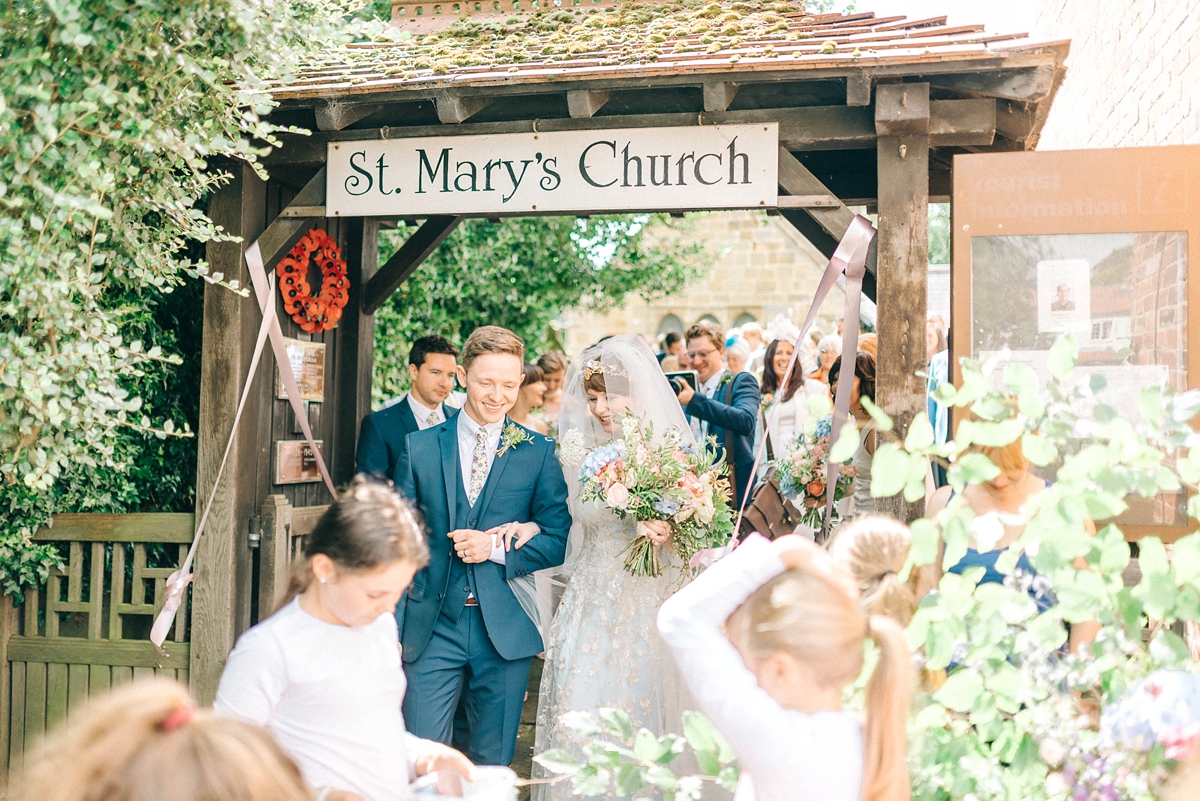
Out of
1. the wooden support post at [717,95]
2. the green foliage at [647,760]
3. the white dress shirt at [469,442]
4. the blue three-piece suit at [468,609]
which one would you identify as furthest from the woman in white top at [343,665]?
the wooden support post at [717,95]

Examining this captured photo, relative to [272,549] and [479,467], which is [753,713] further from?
[272,549]

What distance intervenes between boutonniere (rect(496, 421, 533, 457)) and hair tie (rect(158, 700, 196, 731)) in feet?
9.69

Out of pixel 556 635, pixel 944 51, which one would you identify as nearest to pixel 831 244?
pixel 944 51

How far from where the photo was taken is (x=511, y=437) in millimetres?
4148

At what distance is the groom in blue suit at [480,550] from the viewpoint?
396 cm

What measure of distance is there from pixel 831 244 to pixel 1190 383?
2101 mm

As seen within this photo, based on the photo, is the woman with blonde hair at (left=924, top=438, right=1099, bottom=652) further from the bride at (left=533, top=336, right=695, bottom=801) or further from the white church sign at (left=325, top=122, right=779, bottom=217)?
the white church sign at (left=325, top=122, right=779, bottom=217)

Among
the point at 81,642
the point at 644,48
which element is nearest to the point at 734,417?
the point at 644,48

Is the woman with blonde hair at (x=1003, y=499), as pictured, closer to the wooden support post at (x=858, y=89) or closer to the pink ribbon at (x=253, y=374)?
the wooden support post at (x=858, y=89)

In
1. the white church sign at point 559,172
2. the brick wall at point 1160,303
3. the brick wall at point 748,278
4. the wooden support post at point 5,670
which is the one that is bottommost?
the wooden support post at point 5,670

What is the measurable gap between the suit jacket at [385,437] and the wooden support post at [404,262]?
884 mm

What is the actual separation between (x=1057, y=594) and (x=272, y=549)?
3800 mm

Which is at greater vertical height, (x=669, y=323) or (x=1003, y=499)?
(x=669, y=323)

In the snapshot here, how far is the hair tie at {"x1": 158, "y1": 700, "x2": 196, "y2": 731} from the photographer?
115 cm
